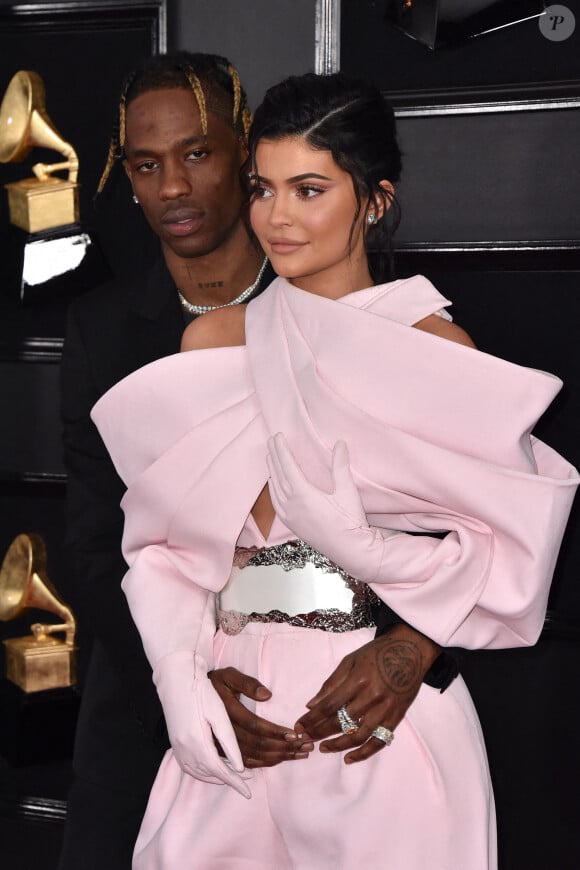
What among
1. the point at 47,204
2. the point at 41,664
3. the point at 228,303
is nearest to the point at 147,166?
the point at 228,303

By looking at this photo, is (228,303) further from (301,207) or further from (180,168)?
(301,207)

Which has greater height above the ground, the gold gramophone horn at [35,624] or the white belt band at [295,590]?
the white belt band at [295,590]

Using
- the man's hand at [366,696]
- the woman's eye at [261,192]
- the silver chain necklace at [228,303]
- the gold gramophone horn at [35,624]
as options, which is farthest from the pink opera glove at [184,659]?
the gold gramophone horn at [35,624]

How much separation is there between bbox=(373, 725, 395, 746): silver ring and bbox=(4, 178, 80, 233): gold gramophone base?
1702 mm

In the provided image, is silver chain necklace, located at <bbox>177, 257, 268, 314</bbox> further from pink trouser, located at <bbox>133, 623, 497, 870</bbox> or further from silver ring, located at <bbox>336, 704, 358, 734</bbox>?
silver ring, located at <bbox>336, 704, 358, 734</bbox>

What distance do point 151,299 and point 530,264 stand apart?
841 millimetres

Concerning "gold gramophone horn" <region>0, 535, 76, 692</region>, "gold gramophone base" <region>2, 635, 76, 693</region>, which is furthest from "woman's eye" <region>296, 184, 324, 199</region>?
"gold gramophone base" <region>2, 635, 76, 693</region>

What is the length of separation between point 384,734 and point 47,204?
1.74 meters

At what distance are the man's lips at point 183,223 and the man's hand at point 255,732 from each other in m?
0.99

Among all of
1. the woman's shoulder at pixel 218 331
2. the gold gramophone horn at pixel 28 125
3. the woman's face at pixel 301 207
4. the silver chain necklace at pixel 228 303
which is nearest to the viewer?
the woman's face at pixel 301 207

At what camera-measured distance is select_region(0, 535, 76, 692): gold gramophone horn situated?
301 cm

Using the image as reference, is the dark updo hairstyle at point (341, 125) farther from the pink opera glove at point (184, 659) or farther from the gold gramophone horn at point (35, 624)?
the gold gramophone horn at point (35, 624)

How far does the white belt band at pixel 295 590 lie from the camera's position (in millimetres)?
1823

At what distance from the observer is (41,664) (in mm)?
3016
